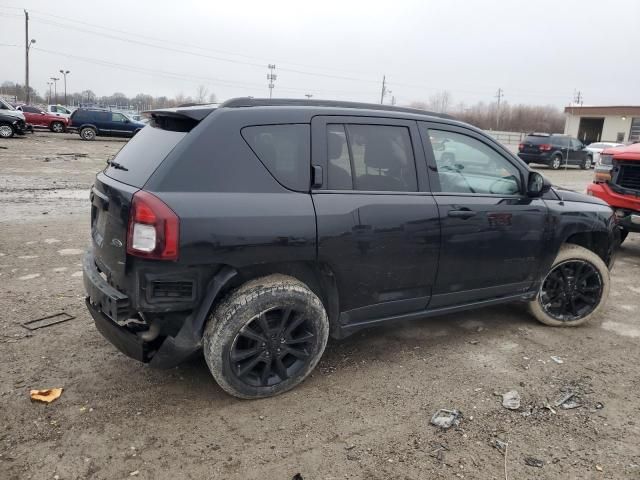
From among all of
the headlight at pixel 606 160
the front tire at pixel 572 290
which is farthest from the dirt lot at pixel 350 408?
the headlight at pixel 606 160

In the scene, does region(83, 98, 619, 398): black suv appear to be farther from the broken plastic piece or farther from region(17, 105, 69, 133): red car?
region(17, 105, 69, 133): red car

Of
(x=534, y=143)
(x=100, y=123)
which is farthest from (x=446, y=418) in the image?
(x=100, y=123)

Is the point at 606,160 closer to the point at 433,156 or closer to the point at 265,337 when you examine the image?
the point at 433,156

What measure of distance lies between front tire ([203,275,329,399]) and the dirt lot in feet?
0.51

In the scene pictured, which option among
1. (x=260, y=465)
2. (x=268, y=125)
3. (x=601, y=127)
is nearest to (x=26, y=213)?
(x=268, y=125)

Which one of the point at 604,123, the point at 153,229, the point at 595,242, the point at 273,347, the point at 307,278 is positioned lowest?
the point at 273,347

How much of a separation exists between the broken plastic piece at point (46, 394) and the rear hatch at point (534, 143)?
79.5 feet

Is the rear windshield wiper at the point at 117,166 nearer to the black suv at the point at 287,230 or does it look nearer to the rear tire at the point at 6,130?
the black suv at the point at 287,230

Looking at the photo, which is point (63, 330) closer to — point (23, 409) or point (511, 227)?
point (23, 409)

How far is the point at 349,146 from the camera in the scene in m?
3.36

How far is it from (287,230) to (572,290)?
297cm

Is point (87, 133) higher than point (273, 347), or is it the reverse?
point (87, 133)

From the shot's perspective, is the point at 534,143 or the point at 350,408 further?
the point at 534,143

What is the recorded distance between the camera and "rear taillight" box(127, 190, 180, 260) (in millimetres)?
2719
